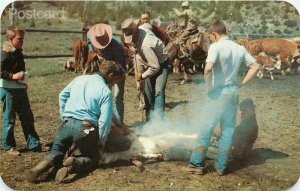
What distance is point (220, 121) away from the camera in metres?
5.70

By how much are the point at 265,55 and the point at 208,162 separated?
1.80 metres

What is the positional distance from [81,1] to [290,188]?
3.91m

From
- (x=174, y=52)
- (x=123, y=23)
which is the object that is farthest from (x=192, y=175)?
(x=123, y=23)

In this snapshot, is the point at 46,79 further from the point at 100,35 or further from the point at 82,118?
the point at 82,118

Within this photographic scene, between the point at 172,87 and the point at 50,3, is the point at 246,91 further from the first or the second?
the point at 50,3

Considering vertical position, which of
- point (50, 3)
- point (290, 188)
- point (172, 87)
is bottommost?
point (290, 188)

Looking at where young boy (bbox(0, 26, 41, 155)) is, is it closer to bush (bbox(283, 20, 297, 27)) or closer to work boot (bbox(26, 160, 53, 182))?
work boot (bbox(26, 160, 53, 182))

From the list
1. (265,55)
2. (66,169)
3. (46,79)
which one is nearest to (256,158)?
(265,55)

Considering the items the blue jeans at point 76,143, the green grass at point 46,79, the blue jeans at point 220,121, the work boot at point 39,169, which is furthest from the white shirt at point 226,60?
the work boot at point 39,169

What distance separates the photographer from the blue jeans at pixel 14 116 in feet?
20.0

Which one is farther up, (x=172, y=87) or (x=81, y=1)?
(x=81, y=1)

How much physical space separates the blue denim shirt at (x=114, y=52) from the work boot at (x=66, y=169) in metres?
1.59

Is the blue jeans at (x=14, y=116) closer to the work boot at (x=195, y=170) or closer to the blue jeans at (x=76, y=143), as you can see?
the blue jeans at (x=76, y=143)

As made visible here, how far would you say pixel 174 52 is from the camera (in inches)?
257
